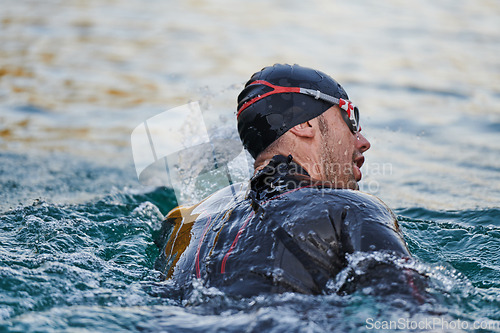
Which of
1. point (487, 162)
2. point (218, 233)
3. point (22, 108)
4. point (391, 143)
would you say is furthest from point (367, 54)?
point (218, 233)

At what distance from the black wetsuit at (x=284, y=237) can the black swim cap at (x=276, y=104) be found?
0.36 meters

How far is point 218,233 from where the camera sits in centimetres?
318

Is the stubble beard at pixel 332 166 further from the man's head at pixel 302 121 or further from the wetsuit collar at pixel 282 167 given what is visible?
the wetsuit collar at pixel 282 167

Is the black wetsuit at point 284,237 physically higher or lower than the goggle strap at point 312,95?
lower

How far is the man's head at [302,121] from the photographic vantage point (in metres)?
3.63

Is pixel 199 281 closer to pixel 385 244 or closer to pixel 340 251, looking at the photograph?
pixel 340 251

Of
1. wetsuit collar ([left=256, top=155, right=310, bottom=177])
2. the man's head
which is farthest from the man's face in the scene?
wetsuit collar ([left=256, top=155, right=310, bottom=177])

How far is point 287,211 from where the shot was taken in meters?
2.97

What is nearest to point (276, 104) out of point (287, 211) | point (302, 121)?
point (302, 121)

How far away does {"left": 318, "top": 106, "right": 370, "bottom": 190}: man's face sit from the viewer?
3.67 m

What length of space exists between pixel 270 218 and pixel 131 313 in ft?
3.27

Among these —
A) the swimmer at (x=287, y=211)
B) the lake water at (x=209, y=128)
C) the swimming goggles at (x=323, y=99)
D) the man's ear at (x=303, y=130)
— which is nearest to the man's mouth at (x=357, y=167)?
the swimmer at (x=287, y=211)

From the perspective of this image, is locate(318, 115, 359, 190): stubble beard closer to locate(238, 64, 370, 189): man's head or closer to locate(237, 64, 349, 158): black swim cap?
locate(238, 64, 370, 189): man's head

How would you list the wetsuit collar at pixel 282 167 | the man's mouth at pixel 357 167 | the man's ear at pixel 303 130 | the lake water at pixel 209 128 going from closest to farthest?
1. the lake water at pixel 209 128
2. the wetsuit collar at pixel 282 167
3. the man's ear at pixel 303 130
4. the man's mouth at pixel 357 167
